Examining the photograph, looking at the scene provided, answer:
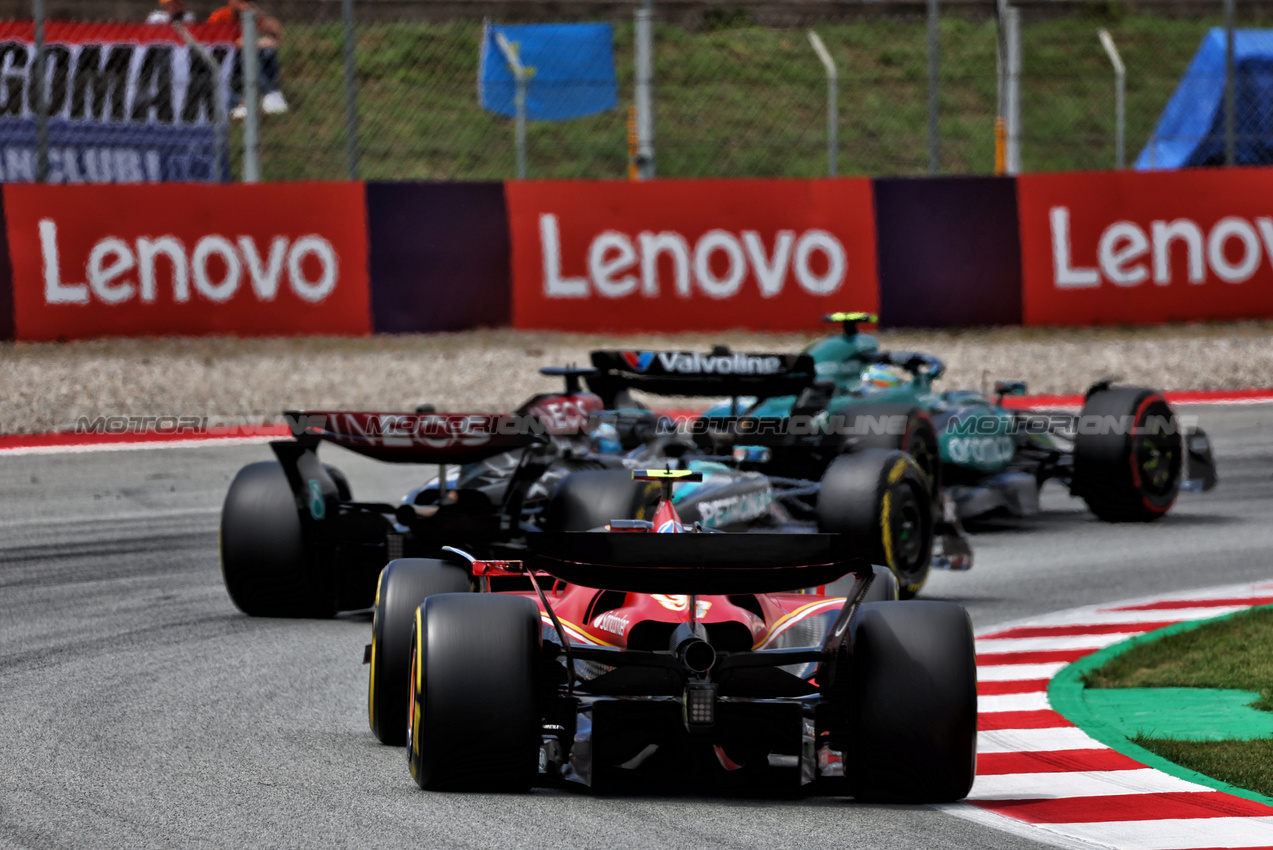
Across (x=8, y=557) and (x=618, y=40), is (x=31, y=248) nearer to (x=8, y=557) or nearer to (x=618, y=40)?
(x=8, y=557)

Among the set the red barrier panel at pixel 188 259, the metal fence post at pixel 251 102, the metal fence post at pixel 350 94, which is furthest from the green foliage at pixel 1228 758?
the metal fence post at pixel 350 94

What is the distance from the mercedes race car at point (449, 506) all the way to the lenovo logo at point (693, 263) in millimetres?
8165

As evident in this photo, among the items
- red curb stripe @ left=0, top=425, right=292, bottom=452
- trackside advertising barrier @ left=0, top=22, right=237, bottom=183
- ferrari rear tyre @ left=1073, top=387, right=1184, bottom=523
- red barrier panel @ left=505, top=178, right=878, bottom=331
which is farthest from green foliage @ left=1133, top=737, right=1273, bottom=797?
trackside advertising barrier @ left=0, top=22, right=237, bottom=183

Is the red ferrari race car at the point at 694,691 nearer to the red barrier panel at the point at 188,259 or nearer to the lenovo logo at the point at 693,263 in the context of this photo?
the red barrier panel at the point at 188,259

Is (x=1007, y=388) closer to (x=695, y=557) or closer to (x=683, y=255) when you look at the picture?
(x=683, y=255)

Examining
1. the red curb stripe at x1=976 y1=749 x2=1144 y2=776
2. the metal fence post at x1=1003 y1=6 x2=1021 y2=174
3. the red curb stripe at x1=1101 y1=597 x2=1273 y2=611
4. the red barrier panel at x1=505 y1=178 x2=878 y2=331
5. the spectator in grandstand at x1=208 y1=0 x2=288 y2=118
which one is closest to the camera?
the red curb stripe at x1=976 y1=749 x2=1144 y2=776

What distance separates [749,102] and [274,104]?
6.64 metres

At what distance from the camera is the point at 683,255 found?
17.7 meters

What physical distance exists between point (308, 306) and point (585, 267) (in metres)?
2.59

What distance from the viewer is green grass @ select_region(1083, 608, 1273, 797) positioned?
20.3 ft

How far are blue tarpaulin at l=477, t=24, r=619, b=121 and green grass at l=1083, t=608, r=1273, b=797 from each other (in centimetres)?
1202

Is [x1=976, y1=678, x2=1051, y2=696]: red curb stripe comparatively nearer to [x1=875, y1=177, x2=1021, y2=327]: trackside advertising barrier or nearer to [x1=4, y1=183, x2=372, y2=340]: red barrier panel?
[x1=875, y1=177, x2=1021, y2=327]: trackside advertising barrier

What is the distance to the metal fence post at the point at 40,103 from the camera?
1708cm

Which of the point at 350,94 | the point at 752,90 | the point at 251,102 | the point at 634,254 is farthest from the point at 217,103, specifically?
the point at 752,90
